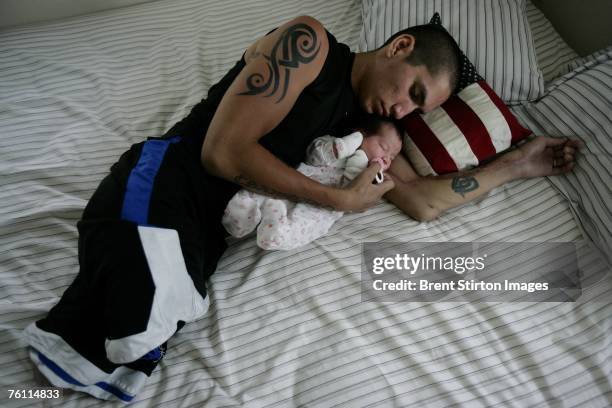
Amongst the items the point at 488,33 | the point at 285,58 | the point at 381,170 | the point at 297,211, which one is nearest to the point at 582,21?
the point at 488,33

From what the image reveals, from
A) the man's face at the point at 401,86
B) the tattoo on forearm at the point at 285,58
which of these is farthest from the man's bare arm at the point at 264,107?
the man's face at the point at 401,86

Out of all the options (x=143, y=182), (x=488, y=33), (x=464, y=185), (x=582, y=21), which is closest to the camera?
(x=143, y=182)

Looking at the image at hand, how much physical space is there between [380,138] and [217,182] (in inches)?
22.2

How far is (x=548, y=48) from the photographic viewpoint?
5.76 feet

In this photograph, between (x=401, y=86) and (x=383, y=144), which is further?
(x=383, y=144)

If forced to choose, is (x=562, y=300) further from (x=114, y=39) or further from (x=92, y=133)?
(x=114, y=39)

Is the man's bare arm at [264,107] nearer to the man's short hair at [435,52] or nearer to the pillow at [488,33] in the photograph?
the man's short hair at [435,52]

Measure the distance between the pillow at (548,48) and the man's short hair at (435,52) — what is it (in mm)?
531

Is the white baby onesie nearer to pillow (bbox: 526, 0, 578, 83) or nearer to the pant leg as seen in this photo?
the pant leg

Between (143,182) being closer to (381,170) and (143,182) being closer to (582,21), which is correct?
(381,170)

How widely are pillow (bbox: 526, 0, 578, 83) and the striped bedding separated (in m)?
0.17

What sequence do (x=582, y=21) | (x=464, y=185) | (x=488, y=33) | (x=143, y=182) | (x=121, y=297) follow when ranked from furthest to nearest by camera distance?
(x=582, y=21), (x=488, y=33), (x=464, y=185), (x=143, y=182), (x=121, y=297)

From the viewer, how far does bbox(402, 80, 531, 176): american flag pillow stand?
142 cm
